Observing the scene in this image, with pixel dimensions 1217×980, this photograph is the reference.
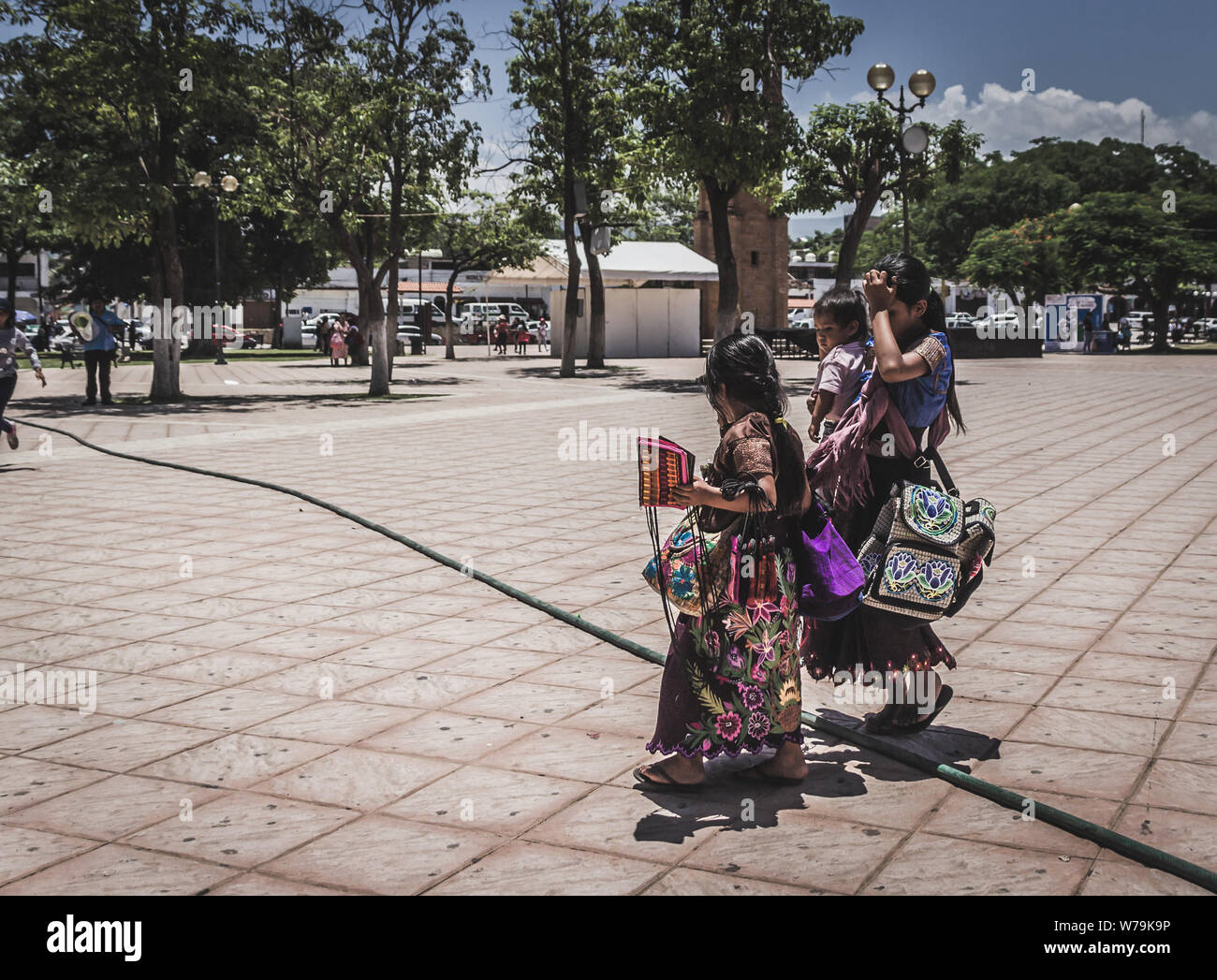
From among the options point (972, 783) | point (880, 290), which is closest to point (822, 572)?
point (972, 783)

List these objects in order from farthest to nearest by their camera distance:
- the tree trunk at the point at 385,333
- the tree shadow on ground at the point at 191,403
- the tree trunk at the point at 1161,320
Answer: the tree trunk at the point at 1161,320
the tree trunk at the point at 385,333
the tree shadow on ground at the point at 191,403

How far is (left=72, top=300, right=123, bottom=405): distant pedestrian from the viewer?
18486mm

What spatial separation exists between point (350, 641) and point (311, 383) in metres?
22.8

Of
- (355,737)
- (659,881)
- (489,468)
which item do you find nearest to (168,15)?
(489,468)

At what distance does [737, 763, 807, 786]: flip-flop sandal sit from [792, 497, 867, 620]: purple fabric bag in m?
0.53

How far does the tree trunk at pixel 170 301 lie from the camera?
827 inches

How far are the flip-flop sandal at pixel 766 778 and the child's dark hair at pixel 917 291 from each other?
4.28ft

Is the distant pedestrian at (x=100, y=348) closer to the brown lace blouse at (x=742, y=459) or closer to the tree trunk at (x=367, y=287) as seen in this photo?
the tree trunk at (x=367, y=287)

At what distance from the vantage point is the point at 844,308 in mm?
4652

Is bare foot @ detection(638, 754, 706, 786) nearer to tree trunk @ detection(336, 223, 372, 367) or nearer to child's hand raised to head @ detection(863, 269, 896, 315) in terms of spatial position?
child's hand raised to head @ detection(863, 269, 896, 315)

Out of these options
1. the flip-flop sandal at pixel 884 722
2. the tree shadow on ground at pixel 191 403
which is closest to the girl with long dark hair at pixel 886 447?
the flip-flop sandal at pixel 884 722

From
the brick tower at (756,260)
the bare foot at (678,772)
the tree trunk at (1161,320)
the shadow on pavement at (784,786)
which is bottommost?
the shadow on pavement at (784,786)

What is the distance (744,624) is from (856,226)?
25795 mm
